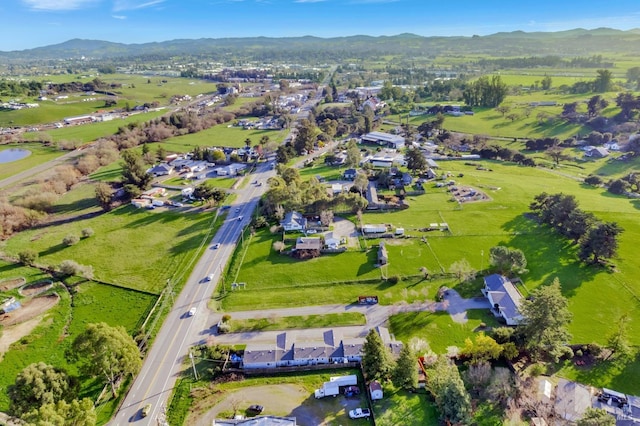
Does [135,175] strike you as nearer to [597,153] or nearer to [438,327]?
[438,327]

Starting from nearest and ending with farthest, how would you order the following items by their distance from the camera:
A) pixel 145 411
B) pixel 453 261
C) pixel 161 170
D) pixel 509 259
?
pixel 145 411
pixel 509 259
pixel 453 261
pixel 161 170

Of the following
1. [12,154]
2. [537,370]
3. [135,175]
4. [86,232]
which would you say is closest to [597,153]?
[537,370]

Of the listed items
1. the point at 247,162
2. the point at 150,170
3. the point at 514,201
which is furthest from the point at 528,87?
the point at 150,170

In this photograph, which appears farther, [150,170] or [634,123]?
[634,123]

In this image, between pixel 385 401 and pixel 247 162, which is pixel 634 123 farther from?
pixel 385 401

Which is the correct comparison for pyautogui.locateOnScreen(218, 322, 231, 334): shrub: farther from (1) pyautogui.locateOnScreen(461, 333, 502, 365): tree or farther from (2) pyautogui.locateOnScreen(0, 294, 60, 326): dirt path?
(1) pyautogui.locateOnScreen(461, 333, 502, 365): tree

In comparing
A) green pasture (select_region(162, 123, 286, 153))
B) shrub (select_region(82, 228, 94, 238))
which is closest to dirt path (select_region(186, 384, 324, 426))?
shrub (select_region(82, 228, 94, 238))
